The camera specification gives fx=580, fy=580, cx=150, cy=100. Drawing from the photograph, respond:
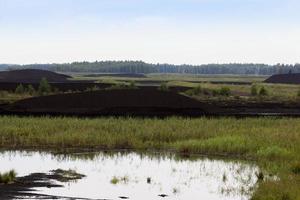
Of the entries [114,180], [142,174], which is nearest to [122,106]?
[142,174]

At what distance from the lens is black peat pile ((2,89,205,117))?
4906 cm

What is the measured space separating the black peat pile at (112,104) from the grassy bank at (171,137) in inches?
379

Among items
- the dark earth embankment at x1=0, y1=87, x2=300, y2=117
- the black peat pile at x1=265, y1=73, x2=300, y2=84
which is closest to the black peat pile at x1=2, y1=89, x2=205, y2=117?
the dark earth embankment at x1=0, y1=87, x2=300, y2=117

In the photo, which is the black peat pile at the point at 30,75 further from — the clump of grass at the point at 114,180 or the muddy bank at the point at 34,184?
the clump of grass at the point at 114,180

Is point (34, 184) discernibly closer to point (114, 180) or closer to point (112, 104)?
point (114, 180)

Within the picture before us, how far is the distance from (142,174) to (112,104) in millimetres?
28518

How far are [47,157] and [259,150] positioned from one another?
10300 millimetres

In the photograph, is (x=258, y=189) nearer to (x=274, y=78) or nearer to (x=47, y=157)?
(x=47, y=157)

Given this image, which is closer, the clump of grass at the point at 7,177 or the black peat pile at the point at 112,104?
the clump of grass at the point at 7,177

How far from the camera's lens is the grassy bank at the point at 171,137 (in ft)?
91.5

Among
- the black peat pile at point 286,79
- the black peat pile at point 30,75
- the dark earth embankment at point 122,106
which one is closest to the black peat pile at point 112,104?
the dark earth embankment at point 122,106

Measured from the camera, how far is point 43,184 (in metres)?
20.8

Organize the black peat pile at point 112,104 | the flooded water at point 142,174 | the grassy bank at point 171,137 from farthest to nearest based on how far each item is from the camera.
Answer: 1. the black peat pile at point 112,104
2. the grassy bank at point 171,137
3. the flooded water at point 142,174

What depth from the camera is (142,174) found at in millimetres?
23516
